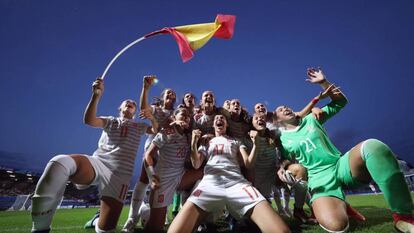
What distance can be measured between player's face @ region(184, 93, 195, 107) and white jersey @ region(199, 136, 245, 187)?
1.48 meters

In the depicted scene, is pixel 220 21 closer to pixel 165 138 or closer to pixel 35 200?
pixel 165 138

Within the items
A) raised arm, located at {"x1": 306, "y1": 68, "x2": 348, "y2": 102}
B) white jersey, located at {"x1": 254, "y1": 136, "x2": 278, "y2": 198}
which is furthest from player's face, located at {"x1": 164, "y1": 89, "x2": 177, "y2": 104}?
raised arm, located at {"x1": 306, "y1": 68, "x2": 348, "y2": 102}

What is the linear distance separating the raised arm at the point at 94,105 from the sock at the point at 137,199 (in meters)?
1.63

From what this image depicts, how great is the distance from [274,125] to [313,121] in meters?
0.91

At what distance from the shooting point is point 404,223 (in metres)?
3.04

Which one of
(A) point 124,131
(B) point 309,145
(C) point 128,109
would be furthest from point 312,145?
(C) point 128,109

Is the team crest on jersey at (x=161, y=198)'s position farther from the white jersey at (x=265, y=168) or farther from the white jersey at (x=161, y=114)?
the white jersey at (x=265, y=168)

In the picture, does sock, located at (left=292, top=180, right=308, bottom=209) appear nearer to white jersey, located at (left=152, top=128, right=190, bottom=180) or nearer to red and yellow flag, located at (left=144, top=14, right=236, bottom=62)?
white jersey, located at (left=152, top=128, right=190, bottom=180)

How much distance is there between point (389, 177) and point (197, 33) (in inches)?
206

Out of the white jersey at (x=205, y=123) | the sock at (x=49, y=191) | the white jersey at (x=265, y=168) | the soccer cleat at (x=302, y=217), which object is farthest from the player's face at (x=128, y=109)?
the soccer cleat at (x=302, y=217)

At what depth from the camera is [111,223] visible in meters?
4.24

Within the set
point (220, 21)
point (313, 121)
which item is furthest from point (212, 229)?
point (220, 21)

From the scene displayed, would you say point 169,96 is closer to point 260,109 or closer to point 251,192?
point 260,109

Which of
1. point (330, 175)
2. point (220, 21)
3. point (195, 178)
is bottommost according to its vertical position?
point (195, 178)
